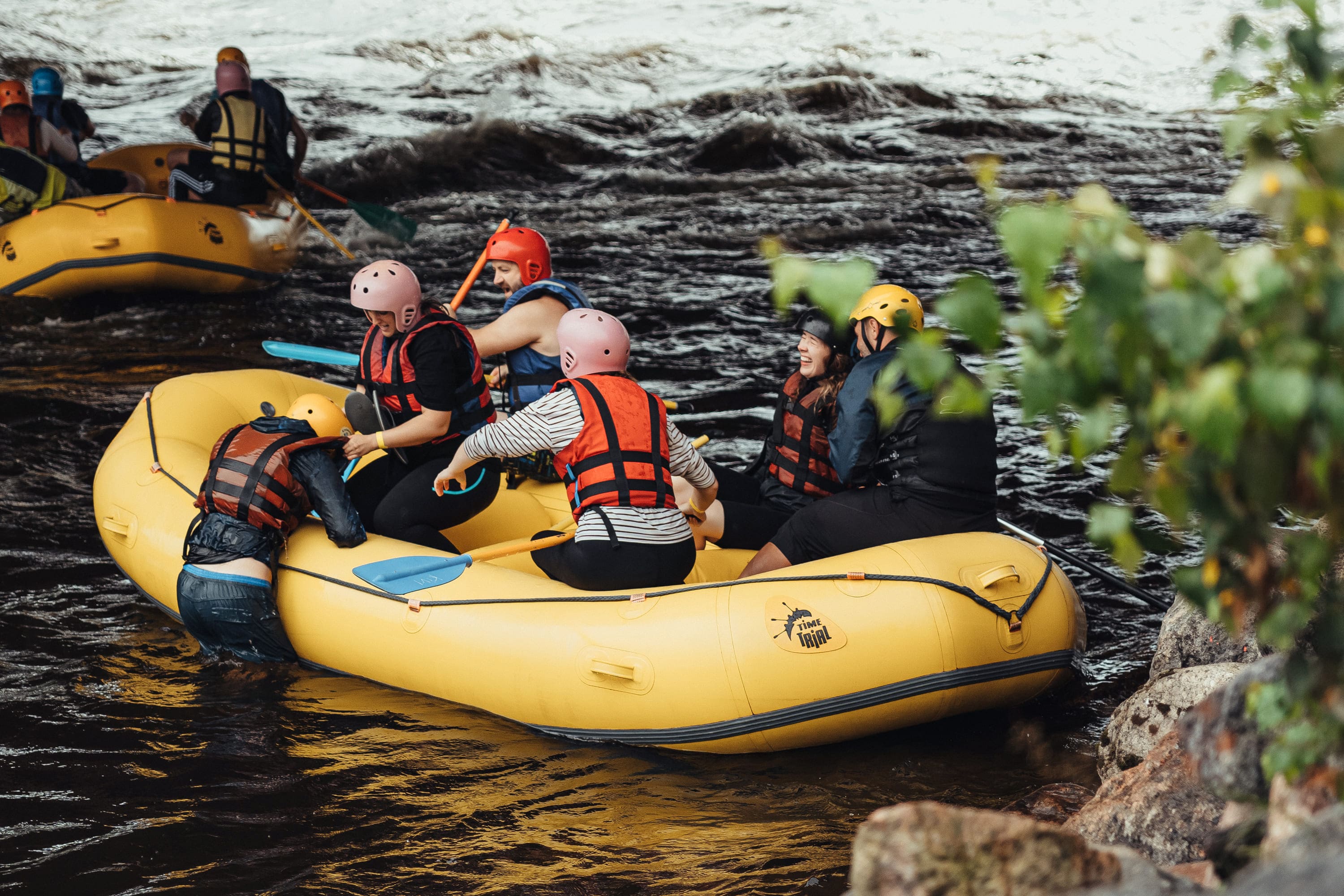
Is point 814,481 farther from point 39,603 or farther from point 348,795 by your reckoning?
point 39,603

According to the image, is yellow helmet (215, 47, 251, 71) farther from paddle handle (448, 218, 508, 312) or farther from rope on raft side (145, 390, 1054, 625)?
rope on raft side (145, 390, 1054, 625)

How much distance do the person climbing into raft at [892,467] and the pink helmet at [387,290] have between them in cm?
155

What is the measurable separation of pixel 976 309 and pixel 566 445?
2425mm

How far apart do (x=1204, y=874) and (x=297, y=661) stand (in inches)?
120

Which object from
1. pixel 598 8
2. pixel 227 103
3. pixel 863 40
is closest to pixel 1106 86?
pixel 863 40

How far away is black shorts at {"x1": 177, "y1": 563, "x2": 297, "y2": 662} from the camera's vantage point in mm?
4039

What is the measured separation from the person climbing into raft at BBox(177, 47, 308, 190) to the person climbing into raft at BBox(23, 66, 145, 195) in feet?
3.55

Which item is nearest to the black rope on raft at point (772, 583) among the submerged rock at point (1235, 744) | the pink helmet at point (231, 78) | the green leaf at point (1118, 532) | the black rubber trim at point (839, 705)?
the black rubber trim at point (839, 705)

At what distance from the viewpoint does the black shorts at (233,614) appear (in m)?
4.04

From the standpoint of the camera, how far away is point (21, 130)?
8.55 metres

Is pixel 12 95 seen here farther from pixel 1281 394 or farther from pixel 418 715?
pixel 1281 394

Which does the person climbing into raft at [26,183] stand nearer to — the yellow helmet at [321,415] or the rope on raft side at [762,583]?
the yellow helmet at [321,415]

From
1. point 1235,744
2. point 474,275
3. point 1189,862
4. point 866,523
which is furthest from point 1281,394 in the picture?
point 474,275

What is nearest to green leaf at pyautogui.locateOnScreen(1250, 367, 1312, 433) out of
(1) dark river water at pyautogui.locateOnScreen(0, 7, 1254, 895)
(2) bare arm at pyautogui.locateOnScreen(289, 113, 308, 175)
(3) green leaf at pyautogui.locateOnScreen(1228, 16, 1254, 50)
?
(3) green leaf at pyautogui.locateOnScreen(1228, 16, 1254, 50)
